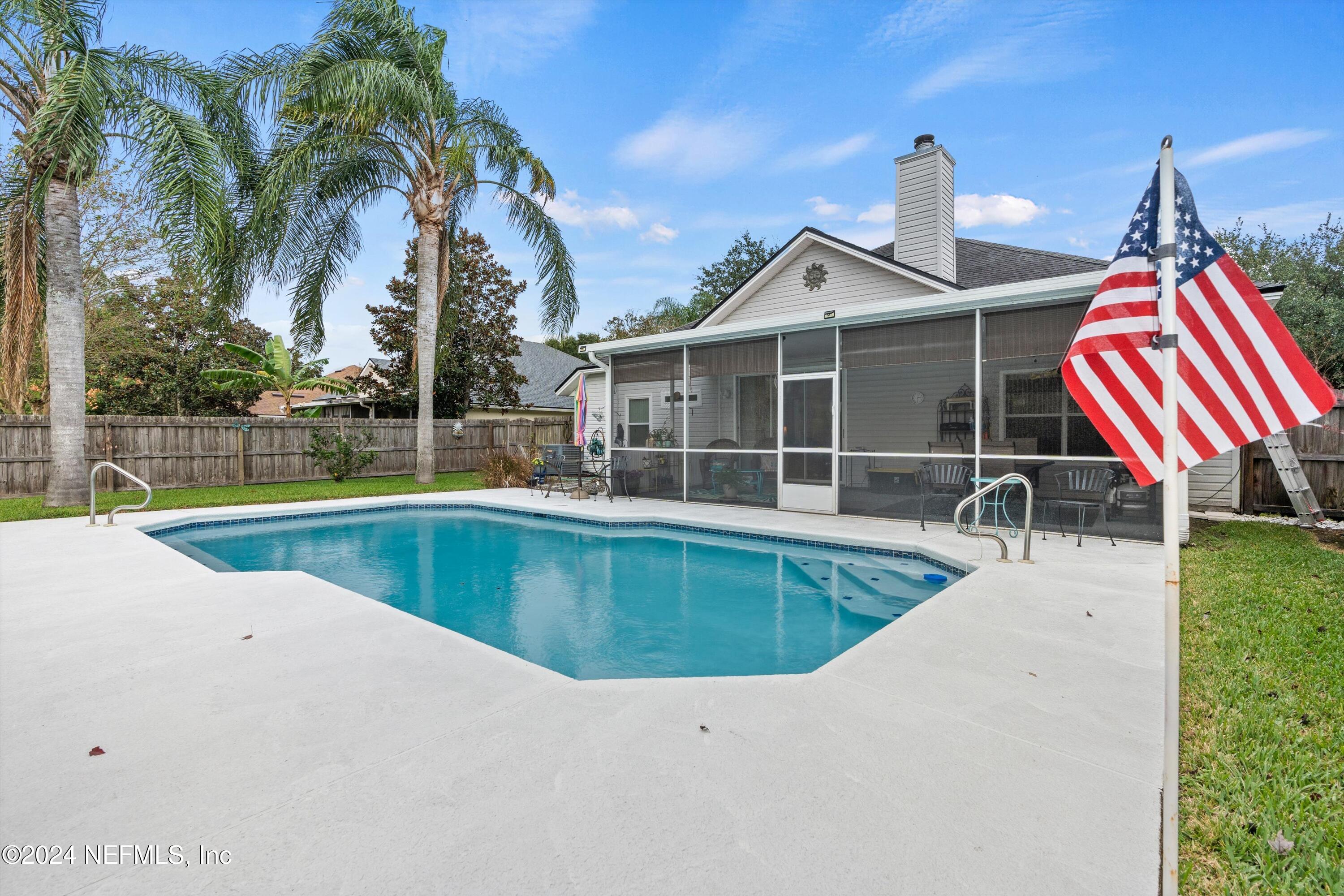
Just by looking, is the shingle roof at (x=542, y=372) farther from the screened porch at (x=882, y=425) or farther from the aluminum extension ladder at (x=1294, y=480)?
the aluminum extension ladder at (x=1294, y=480)

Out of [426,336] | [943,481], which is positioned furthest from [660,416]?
[943,481]

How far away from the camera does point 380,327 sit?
2205 centimetres

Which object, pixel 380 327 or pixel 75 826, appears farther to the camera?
pixel 380 327

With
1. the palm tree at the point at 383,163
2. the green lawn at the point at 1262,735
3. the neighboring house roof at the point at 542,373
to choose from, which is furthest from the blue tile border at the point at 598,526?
the neighboring house roof at the point at 542,373

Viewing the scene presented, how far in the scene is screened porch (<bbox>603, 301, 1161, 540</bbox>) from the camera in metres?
7.52

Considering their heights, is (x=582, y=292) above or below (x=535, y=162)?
below

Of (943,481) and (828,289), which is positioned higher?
(828,289)

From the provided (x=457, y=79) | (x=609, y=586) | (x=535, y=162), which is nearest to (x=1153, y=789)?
(x=609, y=586)

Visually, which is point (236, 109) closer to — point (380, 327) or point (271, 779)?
point (380, 327)

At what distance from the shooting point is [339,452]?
15.4 metres

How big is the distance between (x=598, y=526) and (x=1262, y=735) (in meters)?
7.90

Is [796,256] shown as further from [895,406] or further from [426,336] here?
[426,336]

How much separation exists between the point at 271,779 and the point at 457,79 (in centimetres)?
1508

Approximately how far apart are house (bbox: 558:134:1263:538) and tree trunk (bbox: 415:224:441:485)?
494cm
